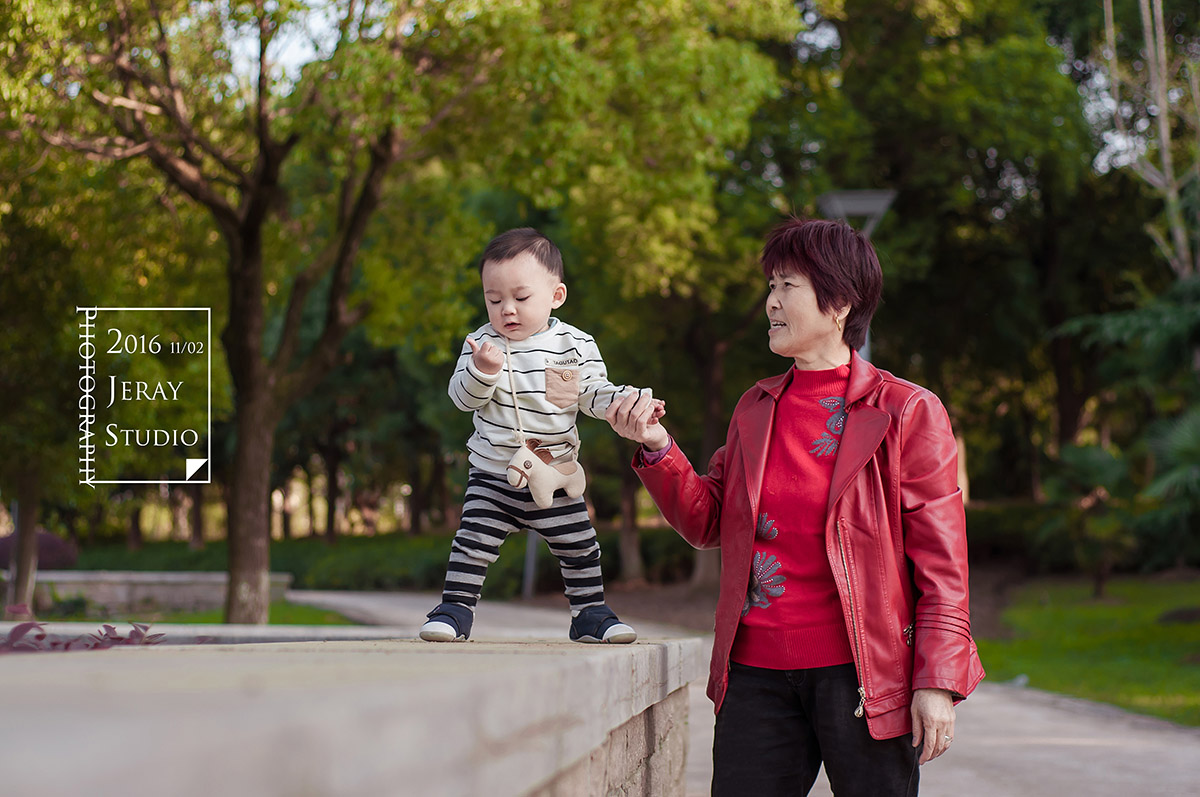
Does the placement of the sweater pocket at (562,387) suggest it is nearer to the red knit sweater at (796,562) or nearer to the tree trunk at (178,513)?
the red knit sweater at (796,562)

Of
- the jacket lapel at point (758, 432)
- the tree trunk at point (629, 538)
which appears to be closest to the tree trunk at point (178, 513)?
the tree trunk at point (629, 538)

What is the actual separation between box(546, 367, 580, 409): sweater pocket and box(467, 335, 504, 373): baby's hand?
168 millimetres

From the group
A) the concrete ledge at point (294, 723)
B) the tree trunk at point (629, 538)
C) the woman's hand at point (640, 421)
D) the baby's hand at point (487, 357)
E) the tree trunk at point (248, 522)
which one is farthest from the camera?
the tree trunk at point (629, 538)

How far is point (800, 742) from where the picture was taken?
272cm

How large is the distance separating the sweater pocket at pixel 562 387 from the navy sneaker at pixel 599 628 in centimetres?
62

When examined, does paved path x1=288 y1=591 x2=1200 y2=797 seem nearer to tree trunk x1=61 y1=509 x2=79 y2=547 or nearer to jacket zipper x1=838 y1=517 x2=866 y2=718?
jacket zipper x1=838 y1=517 x2=866 y2=718

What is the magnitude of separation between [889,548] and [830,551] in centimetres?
14

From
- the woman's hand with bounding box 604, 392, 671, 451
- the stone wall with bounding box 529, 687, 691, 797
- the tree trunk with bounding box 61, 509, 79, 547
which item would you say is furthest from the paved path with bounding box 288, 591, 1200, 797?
the tree trunk with bounding box 61, 509, 79, 547

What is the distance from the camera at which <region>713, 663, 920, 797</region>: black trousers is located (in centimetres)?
259

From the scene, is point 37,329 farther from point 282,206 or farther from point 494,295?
point 494,295

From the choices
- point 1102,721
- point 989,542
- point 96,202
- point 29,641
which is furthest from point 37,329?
point 989,542

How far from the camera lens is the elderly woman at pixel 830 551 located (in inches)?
101

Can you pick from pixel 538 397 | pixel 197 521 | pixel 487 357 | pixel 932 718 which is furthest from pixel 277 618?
pixel 197 521

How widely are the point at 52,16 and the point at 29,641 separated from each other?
7.34 m
